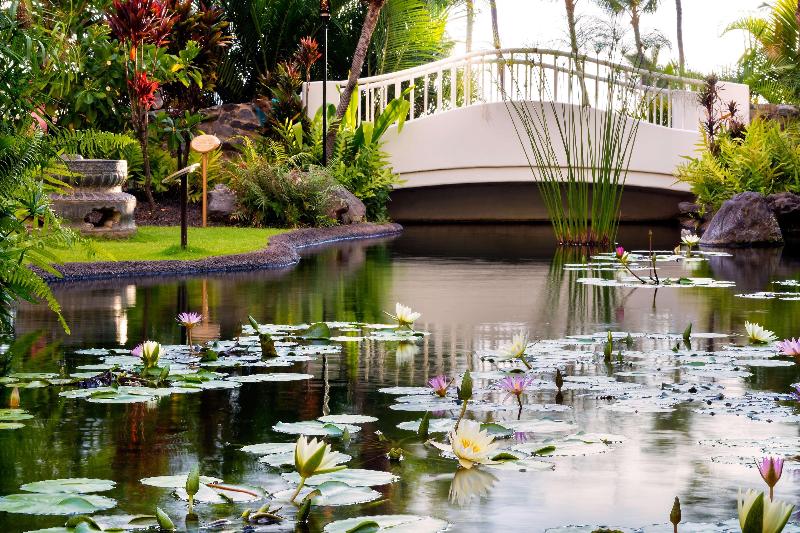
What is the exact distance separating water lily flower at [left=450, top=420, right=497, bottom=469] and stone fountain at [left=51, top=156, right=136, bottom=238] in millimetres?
10091

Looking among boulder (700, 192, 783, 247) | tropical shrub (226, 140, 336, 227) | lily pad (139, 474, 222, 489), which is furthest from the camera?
tropical shrub (226, 140, 336, 227)

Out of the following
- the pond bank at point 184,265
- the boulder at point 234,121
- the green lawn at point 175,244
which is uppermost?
the boulder at point 234,121

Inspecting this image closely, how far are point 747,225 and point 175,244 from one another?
22.4 ft

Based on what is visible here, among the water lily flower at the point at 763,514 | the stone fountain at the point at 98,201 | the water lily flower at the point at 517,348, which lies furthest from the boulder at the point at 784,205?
the water lily flower at the point at 763,514

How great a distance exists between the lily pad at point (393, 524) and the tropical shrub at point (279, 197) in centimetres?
1354

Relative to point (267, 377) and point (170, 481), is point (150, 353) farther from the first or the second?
point (170, 481)

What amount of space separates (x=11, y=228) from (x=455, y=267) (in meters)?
6.05

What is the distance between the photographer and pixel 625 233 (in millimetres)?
18109

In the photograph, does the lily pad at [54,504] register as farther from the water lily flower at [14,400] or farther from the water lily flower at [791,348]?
the water lily flower at [791,348]

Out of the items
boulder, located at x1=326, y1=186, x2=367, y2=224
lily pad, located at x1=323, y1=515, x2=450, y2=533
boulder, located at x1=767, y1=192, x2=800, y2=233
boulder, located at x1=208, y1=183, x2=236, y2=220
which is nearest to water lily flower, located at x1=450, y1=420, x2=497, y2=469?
lily pad, located at x1=323, y1=515, x2=450, y2=533

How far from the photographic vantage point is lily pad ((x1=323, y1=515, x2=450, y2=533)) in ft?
8.92

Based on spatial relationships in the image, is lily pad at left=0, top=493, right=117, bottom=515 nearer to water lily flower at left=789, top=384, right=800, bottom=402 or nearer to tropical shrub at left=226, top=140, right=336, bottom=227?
water lily flower at left=789, top=384, right=800, bottom=402

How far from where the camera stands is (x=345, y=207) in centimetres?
1748

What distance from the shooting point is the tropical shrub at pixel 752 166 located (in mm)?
17312
